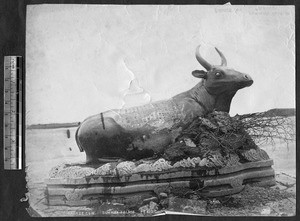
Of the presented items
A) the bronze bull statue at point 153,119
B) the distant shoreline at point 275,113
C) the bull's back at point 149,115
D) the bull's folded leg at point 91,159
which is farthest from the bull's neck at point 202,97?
the bull's folded leg at point 91,159

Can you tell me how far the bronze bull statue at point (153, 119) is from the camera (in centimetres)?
206

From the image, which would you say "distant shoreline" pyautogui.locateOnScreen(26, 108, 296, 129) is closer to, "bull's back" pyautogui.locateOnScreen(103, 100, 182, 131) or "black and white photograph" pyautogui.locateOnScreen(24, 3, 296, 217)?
"black and white photograph" pyautogui.locateOnScreen(24, 3, 296, 217)

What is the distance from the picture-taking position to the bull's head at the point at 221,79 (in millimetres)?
2090

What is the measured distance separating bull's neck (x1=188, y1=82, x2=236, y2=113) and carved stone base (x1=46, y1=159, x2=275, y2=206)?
→ 290mm

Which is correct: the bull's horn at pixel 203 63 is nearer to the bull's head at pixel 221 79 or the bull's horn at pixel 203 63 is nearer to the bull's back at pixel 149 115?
the bull's head at pixel 221 79

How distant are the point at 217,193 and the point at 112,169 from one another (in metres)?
0.51

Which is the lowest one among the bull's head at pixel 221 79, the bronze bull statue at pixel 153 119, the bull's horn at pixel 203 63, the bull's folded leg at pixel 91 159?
the bull's folded leg at pixel 91 159

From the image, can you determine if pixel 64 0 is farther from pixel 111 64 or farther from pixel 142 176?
pixel 142 176

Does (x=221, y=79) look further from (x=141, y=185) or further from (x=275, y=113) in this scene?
(x=141, y=185)

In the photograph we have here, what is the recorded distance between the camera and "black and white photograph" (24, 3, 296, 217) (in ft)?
6.75

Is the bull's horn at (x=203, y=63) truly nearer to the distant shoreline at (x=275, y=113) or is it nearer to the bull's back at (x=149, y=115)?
the bull's back at (x=149, y=115)

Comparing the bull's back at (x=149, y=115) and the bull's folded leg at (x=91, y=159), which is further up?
the bull's back at (x=149, y=115)

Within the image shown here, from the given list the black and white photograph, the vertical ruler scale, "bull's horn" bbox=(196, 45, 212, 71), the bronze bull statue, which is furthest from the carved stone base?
"bull's horn" bbox=(196, 45, 212, 71)

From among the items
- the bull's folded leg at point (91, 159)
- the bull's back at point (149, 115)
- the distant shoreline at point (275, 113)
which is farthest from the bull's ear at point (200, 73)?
the bull's folded leg at point (91, 159)
